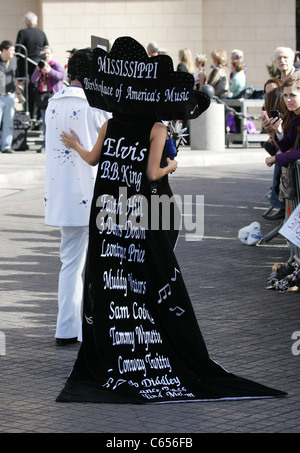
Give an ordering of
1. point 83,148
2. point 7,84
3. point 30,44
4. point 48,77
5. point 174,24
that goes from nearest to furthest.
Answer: point 83,148 → point 7,84 → point 48,77 → point 30,44 → point 174,24

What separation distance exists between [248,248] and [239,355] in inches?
165

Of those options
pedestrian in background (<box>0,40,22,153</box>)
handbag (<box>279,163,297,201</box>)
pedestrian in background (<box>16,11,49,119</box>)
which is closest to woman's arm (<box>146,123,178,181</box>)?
handbag (<box>279,163,297,201</box>)

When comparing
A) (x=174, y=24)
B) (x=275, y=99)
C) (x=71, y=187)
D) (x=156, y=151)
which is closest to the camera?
(x=156, y=151)

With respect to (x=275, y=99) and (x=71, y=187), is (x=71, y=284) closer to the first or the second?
(x=71, y=187)

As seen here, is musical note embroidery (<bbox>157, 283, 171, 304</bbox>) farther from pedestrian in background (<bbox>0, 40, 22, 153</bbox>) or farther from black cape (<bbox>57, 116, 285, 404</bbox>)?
pedestrian in background (<bbox>0, 40, 22, 153</bbox>)

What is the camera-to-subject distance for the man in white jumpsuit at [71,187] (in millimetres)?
6754

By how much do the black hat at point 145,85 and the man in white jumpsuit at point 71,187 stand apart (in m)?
0.61

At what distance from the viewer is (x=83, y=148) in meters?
6.56

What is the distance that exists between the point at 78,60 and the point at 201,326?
2177mm

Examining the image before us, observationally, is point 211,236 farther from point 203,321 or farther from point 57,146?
point 57,146

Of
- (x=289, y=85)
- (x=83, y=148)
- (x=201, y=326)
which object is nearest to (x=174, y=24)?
(x=289, y=85)

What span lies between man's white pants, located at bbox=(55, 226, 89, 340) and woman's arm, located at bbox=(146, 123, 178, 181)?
1051 mm

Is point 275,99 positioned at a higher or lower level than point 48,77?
lower
